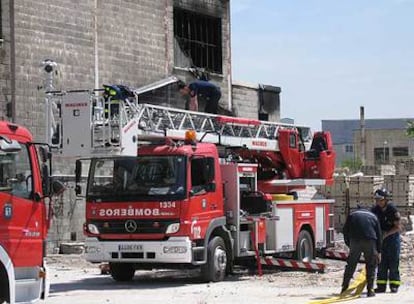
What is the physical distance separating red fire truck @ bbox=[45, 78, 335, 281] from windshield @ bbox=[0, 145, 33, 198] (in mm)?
3735

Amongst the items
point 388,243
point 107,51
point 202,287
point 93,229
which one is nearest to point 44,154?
point 93,229

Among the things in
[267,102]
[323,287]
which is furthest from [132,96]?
[267,102]

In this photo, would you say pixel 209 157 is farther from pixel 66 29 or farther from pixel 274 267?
pixel 66 29

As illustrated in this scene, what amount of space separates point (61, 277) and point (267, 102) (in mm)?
18496

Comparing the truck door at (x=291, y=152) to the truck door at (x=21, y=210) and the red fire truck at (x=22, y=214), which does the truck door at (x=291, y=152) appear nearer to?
the red fire truck at (x=22, y=214)

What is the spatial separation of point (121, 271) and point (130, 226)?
5.18 ft

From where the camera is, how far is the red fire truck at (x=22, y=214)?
414 inches

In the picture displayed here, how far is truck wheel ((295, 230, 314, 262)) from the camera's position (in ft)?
63.1

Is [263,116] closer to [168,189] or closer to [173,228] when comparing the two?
[168,189]

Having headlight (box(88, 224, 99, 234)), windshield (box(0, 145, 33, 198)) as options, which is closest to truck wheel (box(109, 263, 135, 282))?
headlight (box(88, 224, 99, 234))

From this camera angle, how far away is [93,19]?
2686 cm

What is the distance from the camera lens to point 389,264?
46.8ft

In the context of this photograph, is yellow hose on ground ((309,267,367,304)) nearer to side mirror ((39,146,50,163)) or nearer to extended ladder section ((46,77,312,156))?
extended ladder section ((46,77,312,156))

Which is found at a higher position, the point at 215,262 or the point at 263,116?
the point at 263,116
